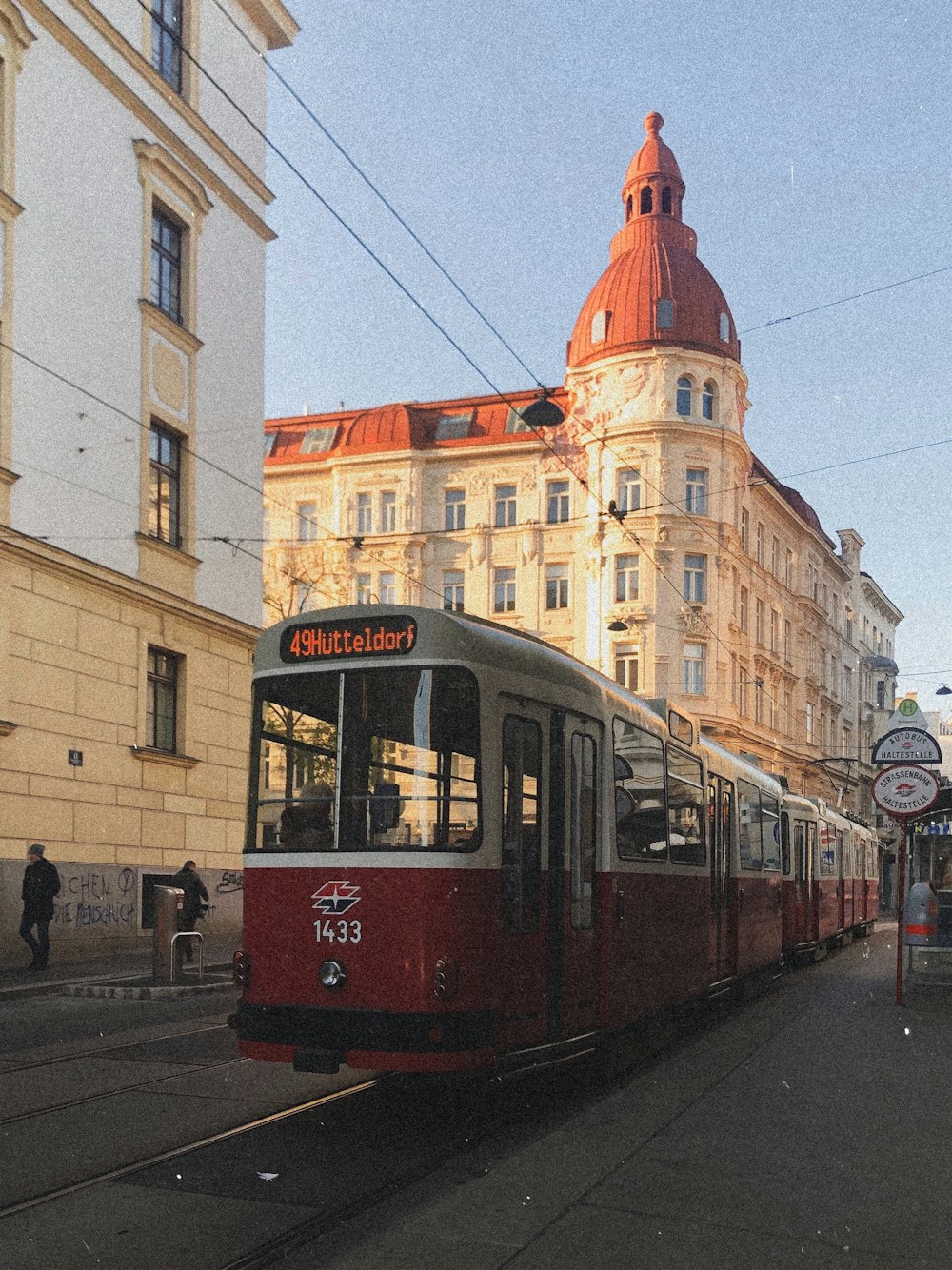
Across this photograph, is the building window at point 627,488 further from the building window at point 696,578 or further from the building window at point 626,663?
the building window at point 626,663

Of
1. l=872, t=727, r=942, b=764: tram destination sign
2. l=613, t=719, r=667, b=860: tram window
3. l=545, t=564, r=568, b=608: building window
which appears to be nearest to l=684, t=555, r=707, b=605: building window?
l=545, t=564, r=568, b=608: building window

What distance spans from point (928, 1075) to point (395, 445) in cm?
4589

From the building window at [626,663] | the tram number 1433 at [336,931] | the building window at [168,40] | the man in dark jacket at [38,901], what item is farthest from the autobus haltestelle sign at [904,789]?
the building window at [626,663]

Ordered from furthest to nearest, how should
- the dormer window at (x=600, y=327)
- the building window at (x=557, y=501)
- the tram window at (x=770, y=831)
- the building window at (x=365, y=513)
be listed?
1. the building window at (x=365, y=513)
2. the building window at (x=557, y=501)
3. the dormer window at (x=600, y=327)
4. the tram window at (x=770, y=831)

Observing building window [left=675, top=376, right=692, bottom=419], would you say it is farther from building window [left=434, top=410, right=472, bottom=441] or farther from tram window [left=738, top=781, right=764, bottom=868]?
tram window [left=738, top=781, right=764, bottom=868]

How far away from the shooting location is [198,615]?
23.6 m

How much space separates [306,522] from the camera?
185ft

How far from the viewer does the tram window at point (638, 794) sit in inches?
412

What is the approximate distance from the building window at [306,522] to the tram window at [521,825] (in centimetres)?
4726

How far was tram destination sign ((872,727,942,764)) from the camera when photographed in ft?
52.5

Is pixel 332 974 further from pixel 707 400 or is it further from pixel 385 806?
pixel 707 400

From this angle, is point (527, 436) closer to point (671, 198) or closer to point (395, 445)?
point (395, 445)

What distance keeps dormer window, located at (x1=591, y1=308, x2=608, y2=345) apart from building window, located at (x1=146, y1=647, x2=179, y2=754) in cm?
3154

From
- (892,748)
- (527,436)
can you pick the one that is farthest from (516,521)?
(892,748)
